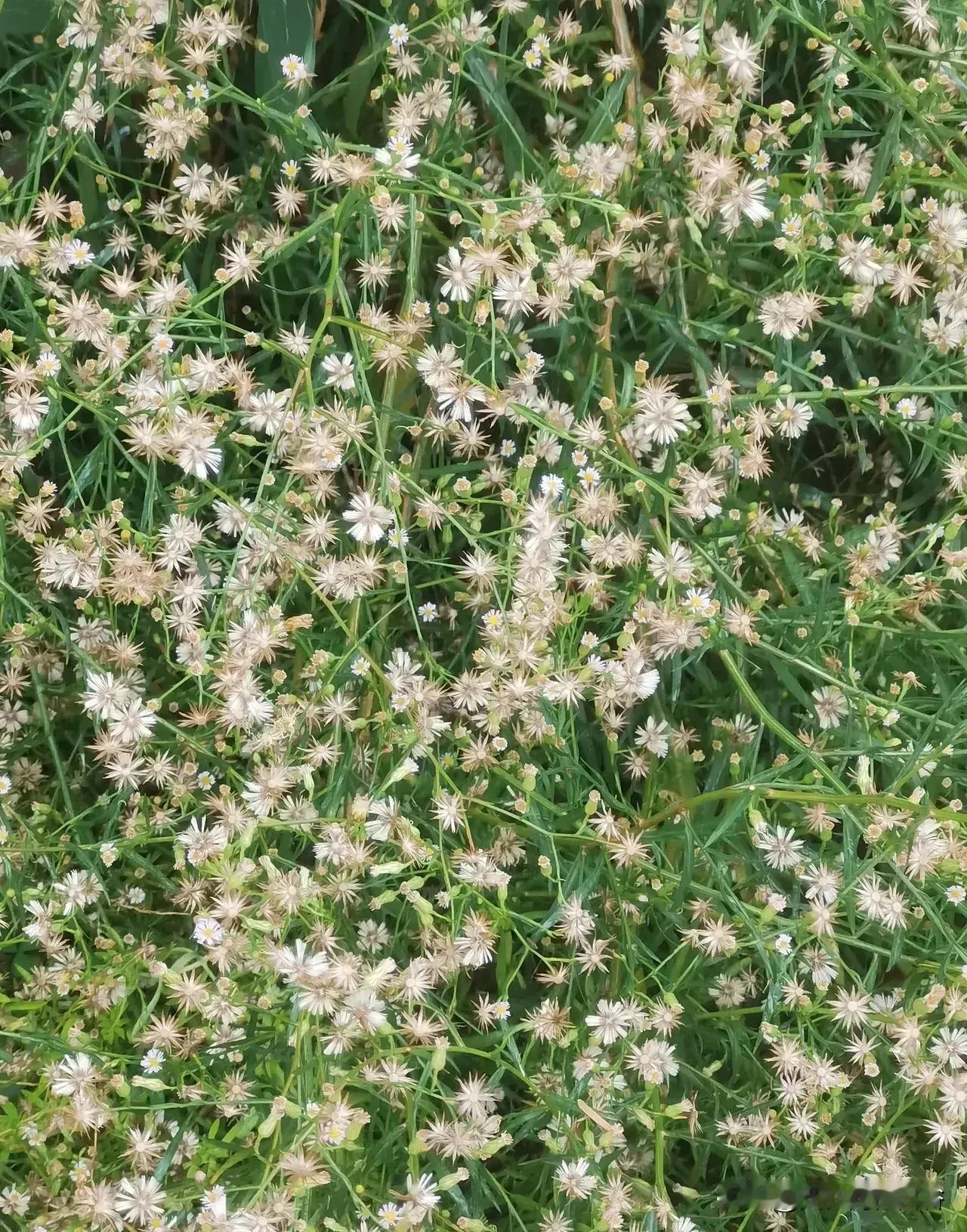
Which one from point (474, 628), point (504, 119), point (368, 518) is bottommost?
point (474, 628)

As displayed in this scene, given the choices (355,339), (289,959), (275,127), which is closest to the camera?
(289,959)

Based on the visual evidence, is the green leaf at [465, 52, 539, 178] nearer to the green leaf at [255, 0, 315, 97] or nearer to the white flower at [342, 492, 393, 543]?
the green leaf at [255, 0, 315, 97]

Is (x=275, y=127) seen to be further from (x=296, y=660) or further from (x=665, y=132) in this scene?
(x=296, y=660)

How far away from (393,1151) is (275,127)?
1.12 m

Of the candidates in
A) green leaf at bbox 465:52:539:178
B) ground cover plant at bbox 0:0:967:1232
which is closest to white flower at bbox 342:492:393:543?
ground cover plant at bbox 0:0:967:1232

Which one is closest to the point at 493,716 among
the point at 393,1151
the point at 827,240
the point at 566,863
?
the point at 566,863

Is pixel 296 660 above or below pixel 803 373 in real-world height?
below

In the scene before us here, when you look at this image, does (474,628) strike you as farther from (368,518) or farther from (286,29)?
(286,29)

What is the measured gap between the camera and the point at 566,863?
1.14 meters

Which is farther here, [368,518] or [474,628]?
[474,628]

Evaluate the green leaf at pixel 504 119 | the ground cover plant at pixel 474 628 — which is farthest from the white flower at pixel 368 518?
the green leaf at pixel 504 119

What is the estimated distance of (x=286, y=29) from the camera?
112 cm

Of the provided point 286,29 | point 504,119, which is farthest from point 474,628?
point 286,29

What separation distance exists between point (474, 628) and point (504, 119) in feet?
1.81
